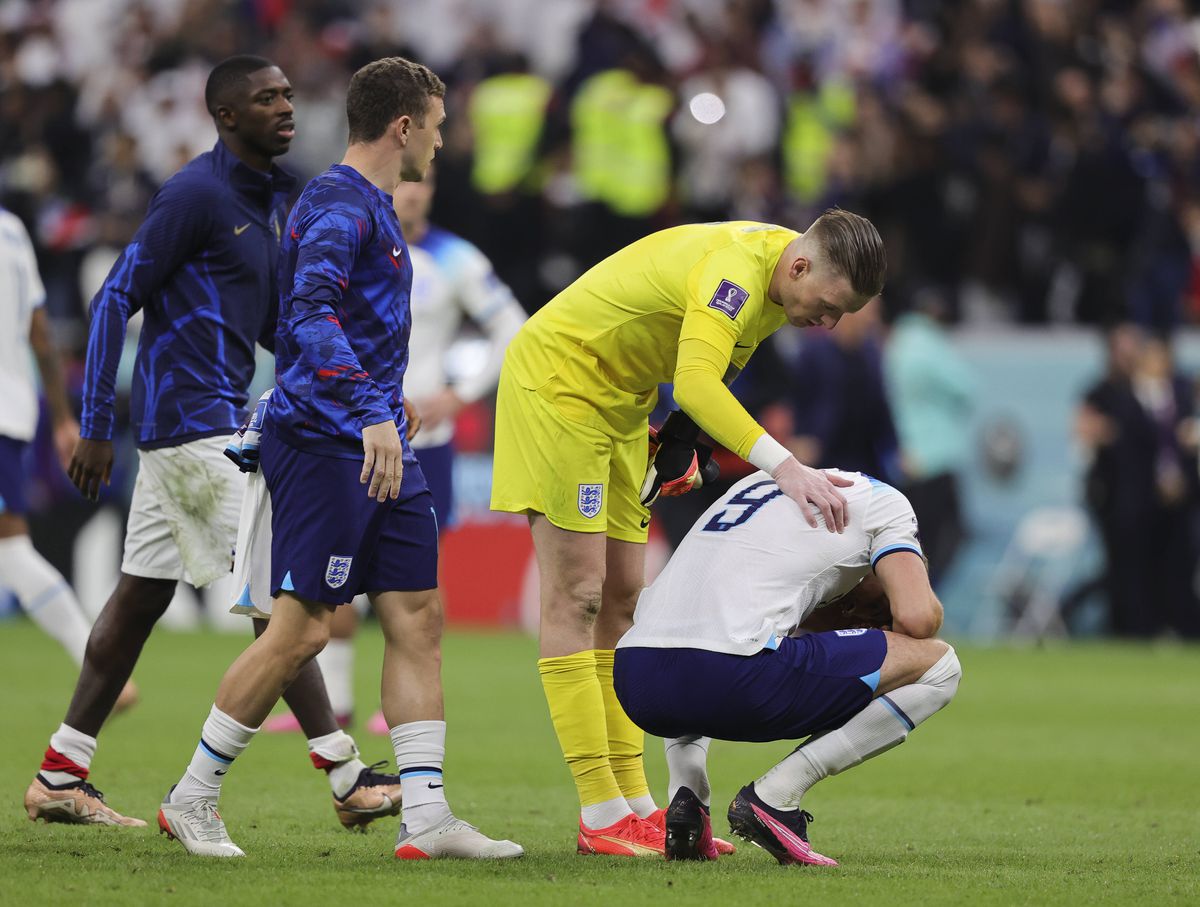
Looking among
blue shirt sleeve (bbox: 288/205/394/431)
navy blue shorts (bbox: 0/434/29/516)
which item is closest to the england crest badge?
blue shirt sleeve (bbox: 288/205/394/431)

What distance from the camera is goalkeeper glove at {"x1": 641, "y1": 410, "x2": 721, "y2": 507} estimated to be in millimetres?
6207

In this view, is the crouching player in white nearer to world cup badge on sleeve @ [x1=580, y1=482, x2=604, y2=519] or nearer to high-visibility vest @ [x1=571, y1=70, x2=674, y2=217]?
world cup badge on sleeve @ [x1=580, y1=482, x2=604, y2=519]

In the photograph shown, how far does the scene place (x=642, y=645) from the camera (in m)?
5.47

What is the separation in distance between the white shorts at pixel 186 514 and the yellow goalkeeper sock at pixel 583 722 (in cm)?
125

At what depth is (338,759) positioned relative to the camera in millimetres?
6270

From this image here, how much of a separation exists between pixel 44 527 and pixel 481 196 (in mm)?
5167

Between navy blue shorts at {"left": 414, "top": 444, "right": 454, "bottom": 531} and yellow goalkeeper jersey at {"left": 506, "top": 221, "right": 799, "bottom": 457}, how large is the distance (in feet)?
11.4

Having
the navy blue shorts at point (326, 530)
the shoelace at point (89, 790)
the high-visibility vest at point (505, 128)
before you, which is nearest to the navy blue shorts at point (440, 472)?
the shoelace at point (89, 790)

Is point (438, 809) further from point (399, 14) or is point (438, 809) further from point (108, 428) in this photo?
point (399, 14)

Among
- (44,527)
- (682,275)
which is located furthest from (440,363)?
(44,527)

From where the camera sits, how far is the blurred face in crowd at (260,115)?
6320 millimetres

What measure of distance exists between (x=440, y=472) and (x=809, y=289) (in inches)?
Answer: 174

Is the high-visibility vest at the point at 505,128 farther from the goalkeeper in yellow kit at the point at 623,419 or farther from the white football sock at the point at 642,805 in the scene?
the white football sock at the point at 642,805

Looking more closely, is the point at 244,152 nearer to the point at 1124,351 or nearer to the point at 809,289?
the point at 809,289
